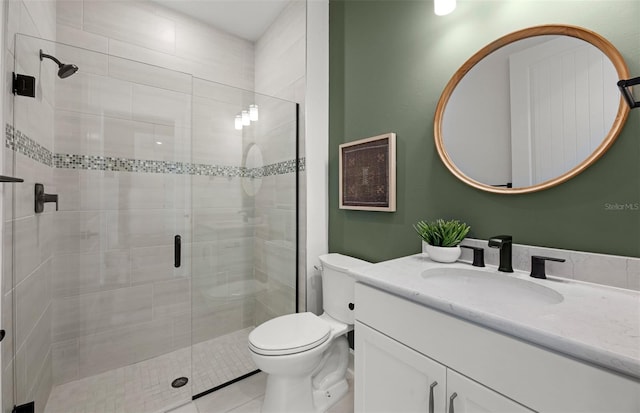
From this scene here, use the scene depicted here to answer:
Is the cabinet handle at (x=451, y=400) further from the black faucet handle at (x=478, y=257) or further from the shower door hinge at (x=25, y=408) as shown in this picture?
the shower door hinge at (x=25, y=408)

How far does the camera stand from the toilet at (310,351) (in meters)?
1.28

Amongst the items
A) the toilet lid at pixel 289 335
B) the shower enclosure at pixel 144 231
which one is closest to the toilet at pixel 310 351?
the toilet lid at pixel 289 335

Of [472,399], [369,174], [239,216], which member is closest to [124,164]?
[239,216]

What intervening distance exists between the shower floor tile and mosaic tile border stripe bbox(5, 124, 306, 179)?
1.28 metres

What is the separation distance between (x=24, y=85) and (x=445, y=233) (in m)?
2.01

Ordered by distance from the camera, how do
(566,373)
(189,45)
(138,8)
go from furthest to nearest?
(189,45)
(138,8)
(566,373)

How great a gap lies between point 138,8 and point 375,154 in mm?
2147

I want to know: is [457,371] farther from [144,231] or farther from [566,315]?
[144,231]

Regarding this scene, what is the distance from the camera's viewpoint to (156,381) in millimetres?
1690

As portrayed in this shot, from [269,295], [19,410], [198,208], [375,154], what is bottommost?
[19,410]

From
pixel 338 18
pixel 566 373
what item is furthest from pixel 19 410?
pixel 338 18

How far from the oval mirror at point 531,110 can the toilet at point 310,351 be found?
91 cm

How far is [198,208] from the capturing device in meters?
1.93

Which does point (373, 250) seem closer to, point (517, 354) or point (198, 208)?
point (517, 354)
